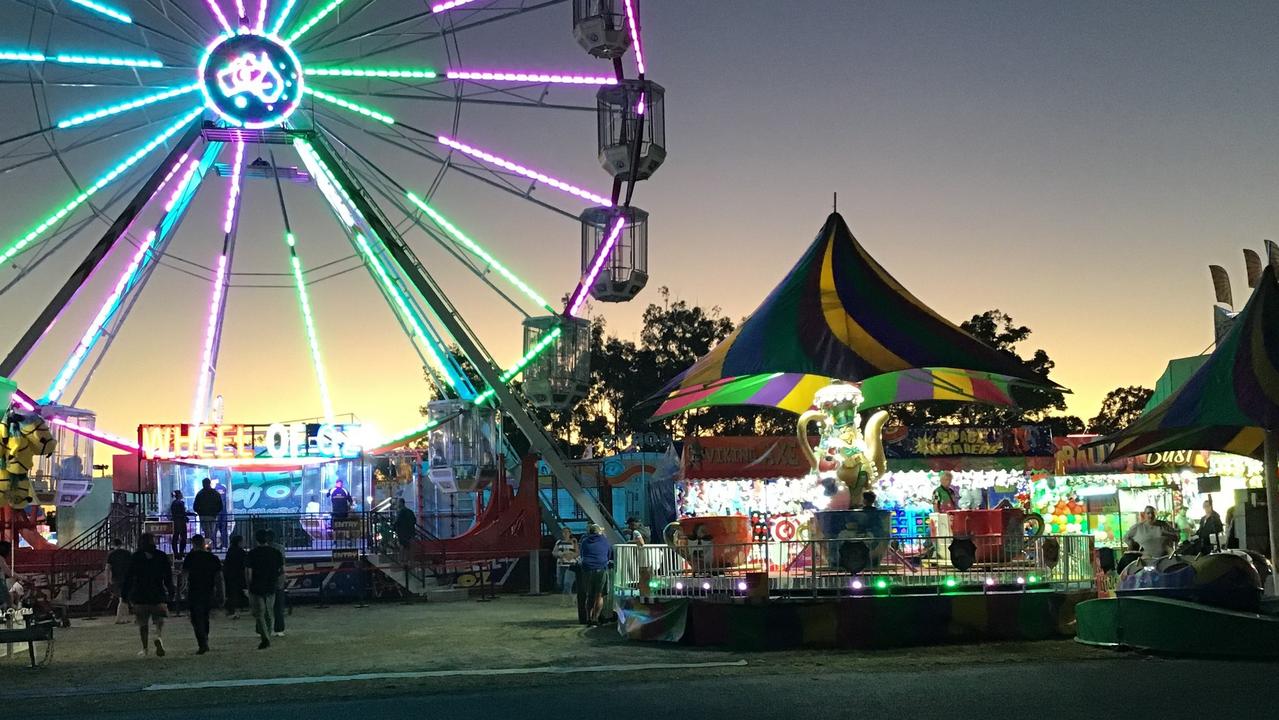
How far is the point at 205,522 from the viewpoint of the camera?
2416 centimetres

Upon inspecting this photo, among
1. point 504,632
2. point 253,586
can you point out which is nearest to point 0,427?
point 253,586

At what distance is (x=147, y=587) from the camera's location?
13.8 m

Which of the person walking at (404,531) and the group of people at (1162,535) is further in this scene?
the person walking at (404,531)

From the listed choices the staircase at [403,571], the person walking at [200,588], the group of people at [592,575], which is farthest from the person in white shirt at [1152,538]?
the staircase at [403,571]

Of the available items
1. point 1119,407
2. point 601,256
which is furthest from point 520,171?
point 1119,407

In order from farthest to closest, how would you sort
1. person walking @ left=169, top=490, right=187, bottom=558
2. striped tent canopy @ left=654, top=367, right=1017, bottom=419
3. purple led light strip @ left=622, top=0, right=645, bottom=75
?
person walking @ left=169, top=490, right=187, bottom=558, purple led light strip @ left=622, top=0, right=645, bottom=75, striped tent canopy @ left=654, top=367, right=1017, bottom=419

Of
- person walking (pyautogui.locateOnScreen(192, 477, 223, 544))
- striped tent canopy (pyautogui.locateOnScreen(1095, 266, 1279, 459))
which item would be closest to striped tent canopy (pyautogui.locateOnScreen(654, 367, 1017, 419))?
striped tent canopy (pyautogui.locateOnScreen(1095, 266, 1279, 459))

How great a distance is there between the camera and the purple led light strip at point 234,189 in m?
22.7

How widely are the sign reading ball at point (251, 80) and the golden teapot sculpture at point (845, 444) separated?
432 inches

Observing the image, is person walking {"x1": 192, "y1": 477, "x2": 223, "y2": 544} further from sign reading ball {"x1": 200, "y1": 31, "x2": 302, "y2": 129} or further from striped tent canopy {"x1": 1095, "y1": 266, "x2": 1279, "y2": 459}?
striped tent canopy {"x1": 1095, "y1": 266, "x2": 1279, "y2": 459}

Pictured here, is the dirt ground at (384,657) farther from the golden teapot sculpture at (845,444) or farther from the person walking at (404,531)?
the person walking at (404,531)

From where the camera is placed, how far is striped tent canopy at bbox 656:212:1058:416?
14109mm

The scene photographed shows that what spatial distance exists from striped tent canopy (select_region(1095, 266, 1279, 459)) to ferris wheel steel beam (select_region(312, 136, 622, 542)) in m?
10.5

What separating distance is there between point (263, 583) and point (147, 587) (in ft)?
4.06
